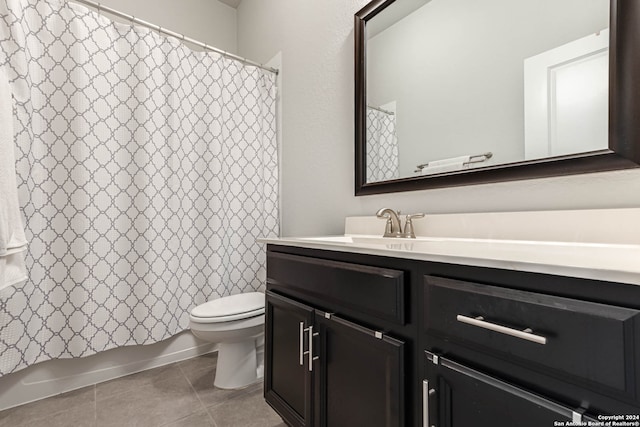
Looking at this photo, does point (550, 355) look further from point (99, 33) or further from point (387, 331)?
point (99, 33)

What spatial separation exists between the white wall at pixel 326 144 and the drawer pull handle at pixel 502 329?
1.87 feet

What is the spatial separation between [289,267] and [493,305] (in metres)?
0.75

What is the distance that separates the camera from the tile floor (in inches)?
54.9

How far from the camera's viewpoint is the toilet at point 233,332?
157cm

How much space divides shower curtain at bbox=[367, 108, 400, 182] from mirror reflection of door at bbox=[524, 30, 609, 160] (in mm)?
548

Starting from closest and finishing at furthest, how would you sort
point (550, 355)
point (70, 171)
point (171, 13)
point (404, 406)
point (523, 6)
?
point (550, 355) → point (404, 406) → point (523, 6) → point (70, 171) → point (171, 13)

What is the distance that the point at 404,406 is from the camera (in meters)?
0.75

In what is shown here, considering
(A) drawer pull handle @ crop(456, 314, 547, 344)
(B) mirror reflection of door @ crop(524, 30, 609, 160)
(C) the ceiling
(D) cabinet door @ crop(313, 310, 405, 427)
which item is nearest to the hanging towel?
A: (D) cabinet door @ crop(313, 310, 405, 427)

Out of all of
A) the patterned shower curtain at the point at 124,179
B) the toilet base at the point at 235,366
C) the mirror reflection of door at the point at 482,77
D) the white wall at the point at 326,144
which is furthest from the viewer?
the toilet base at the point at 235,366

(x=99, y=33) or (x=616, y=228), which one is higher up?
(x=99, y=33)

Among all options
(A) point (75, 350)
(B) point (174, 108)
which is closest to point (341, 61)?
(B) point (174, 108)

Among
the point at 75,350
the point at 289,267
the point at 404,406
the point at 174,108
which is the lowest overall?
the point at 75,350

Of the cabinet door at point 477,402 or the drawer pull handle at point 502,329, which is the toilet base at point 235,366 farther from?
the drawer pull handle at point 502,329

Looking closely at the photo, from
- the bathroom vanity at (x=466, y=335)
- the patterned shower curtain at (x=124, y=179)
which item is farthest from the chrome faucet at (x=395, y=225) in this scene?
Answer: the patterned shower curtain at (x=124, y=179)
